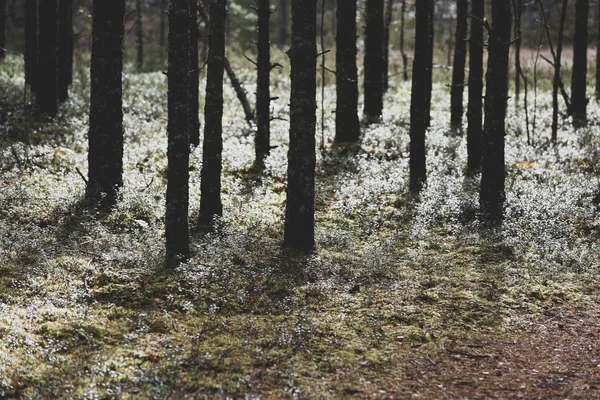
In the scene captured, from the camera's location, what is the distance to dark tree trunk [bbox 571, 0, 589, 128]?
789 inches

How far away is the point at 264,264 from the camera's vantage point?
30.1 ft

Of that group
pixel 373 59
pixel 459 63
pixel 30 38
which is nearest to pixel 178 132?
pixel 373 59

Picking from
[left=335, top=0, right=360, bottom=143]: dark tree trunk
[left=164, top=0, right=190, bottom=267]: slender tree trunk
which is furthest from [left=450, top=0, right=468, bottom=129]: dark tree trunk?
[left=164, top=0, right=190, bottom=267]: slender tree trunk

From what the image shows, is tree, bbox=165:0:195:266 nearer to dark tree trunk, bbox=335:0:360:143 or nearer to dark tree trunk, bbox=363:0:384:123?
dark tree trunk, bbox=335:0:360:143

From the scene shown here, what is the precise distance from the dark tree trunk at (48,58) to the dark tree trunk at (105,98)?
6281mm

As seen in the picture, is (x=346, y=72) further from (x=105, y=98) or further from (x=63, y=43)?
(x=63, y=43)

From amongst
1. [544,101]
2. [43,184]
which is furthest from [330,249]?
[544,101]

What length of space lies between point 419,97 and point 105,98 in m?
6.21

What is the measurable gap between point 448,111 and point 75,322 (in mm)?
17881

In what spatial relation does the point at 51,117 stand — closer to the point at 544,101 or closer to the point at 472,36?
the point at 472,36

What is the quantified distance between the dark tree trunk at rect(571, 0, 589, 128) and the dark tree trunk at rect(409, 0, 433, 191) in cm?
873

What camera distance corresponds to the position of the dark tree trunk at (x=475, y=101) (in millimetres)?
14414

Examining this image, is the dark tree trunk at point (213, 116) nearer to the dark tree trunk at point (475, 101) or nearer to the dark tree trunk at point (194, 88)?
the dark tree trunk at point (194, 88)

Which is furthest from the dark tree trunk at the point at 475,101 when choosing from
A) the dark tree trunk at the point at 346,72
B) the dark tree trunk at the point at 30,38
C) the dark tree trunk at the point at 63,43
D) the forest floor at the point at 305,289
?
the dark tree trunk at the point at 30,38
